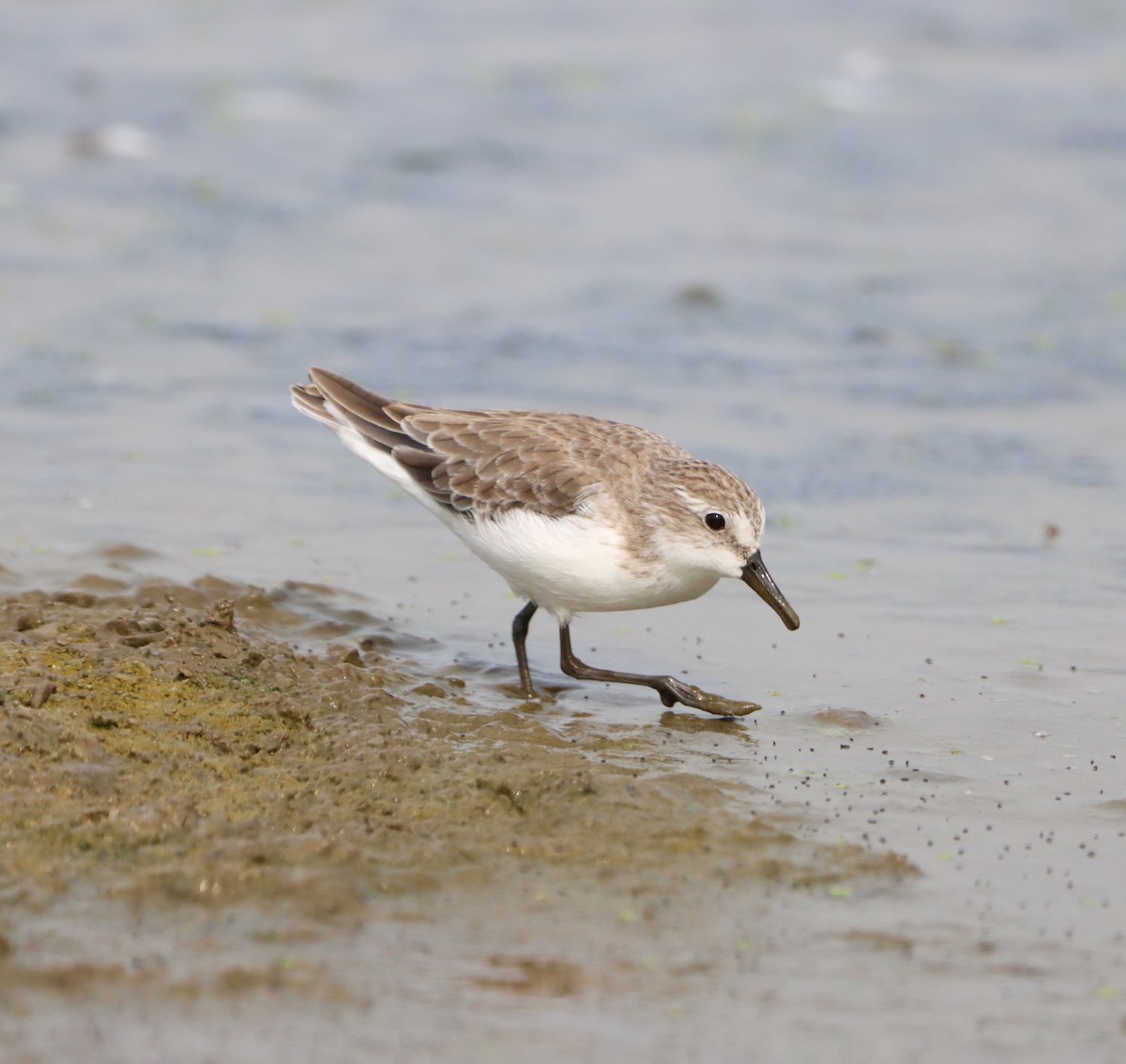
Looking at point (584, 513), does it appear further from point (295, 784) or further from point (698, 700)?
point (295, 784)

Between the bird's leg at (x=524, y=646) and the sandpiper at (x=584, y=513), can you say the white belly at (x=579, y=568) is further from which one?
the bird's leg at (x=524, y=646)

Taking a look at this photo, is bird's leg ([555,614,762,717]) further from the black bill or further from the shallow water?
the black bill

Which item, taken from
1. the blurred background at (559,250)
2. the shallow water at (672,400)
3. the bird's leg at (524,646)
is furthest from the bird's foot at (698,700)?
the blurred background at (559,250)

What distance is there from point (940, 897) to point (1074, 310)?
10.0 metres

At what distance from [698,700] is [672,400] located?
17.8ft

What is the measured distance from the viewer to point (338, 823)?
5.76 meters

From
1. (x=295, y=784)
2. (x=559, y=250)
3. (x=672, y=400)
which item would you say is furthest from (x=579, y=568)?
(x=559, y=250)

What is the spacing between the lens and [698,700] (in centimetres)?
749

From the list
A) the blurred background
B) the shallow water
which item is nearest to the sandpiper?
the shallow water

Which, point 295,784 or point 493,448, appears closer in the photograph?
point 295,784

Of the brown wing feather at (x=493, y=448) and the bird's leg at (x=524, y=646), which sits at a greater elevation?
the brown wing feather at (x=493, y=448)

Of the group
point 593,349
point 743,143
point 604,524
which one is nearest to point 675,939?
point 604,524

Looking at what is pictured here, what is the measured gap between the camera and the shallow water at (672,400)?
16.4ft

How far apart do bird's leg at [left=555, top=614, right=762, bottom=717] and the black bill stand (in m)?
0.44
